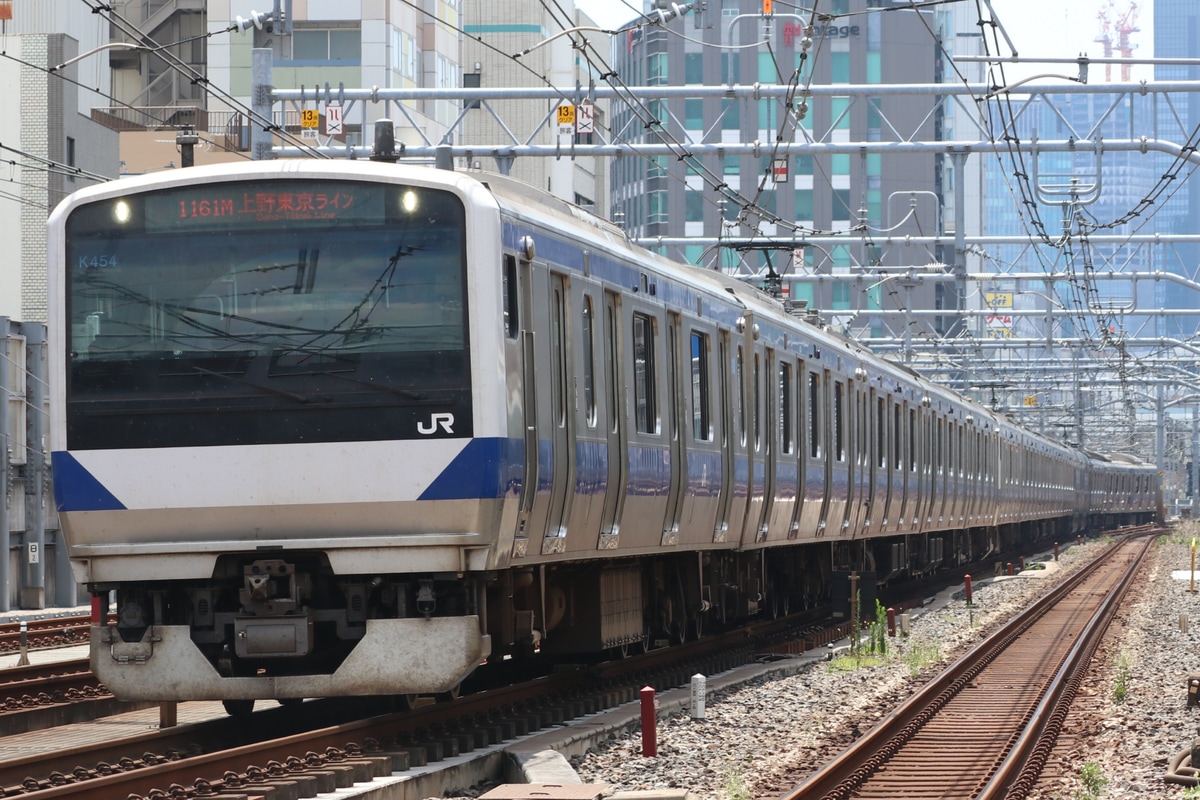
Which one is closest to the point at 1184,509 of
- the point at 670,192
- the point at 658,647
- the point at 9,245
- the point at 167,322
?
the point at 670,192

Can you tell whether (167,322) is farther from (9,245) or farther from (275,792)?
(9,245)

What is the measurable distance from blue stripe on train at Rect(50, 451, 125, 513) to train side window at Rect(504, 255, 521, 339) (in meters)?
2.30

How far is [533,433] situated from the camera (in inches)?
426

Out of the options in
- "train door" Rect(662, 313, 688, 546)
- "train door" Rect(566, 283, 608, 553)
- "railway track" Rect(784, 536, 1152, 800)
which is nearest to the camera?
"railway track" Rect(784, 536, 1152, 800)

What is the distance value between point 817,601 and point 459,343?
14.0 m

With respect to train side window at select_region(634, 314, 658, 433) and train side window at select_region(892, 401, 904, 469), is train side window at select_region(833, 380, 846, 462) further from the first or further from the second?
train side window at select_region(634, 314, 658, 433)

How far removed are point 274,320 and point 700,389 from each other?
18.1 feet

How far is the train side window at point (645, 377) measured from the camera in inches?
522

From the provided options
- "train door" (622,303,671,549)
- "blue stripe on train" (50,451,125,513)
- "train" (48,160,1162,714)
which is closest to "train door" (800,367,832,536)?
"train door" (622,303,671,549)

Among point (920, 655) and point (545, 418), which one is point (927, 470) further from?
point (545, 418)

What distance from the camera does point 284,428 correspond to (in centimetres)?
1006

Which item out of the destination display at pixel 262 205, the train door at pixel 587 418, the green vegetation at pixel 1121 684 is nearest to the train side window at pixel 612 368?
the train door at pixel 587 418

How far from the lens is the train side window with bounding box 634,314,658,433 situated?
13258 millimetres

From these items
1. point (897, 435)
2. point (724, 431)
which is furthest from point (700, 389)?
point (897, 435)
